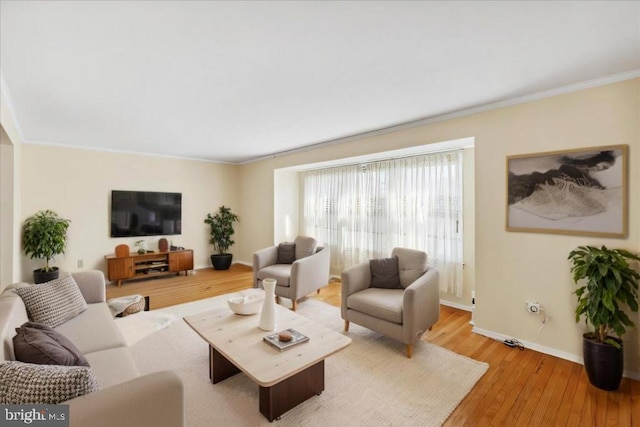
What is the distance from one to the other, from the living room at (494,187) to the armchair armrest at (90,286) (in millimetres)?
1674

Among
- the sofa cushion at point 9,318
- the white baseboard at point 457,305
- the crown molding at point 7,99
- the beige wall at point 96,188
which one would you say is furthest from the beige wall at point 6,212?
the white baseboard at point 457,305

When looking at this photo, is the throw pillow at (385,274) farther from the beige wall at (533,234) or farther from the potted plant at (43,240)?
the potted plant at (43,240)

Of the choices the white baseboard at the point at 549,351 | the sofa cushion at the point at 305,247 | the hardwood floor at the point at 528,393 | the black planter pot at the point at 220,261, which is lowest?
the hardwood floor at the point at 528,393

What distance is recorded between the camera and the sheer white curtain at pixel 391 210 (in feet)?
12.8

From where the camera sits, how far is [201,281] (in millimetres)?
5254

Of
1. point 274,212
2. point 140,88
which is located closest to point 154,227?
point 274,212

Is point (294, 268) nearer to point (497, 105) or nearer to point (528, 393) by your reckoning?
point (528, 393)

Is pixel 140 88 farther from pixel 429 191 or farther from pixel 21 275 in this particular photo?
pixel 21 275

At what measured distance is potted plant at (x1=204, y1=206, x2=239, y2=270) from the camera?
6.22 meters

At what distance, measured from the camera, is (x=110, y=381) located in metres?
1.57

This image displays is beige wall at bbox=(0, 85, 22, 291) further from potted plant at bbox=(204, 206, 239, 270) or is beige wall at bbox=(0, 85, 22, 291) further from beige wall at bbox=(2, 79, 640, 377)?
potted plant at bbox=(204, 206, 239, 270)

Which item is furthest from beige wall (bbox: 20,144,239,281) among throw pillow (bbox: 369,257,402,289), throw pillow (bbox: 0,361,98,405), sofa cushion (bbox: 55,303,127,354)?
throw pillow (bbox: 0,361,98,405)

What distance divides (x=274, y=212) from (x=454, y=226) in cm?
342

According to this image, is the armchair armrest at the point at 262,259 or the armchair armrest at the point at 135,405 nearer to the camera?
the armchair armrest at the point at 135,405
